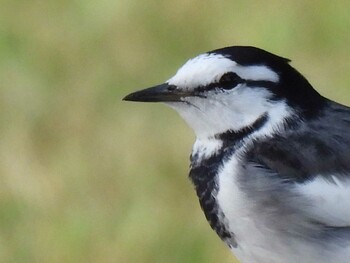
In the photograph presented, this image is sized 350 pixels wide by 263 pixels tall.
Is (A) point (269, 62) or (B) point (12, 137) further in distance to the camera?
(B) point (12, 137)

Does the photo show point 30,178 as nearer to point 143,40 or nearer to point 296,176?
point 143,40

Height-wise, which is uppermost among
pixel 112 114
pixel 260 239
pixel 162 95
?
pixel 112 114

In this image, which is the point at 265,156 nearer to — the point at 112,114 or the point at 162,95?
the point at 162,95

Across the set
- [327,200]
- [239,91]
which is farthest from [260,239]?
[239,91]

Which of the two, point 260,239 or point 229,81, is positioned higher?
point 229,81

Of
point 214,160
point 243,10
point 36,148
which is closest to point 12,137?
point 36,148

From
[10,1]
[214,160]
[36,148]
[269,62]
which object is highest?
[10,1]

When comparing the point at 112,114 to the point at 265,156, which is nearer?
the point at 265,156
